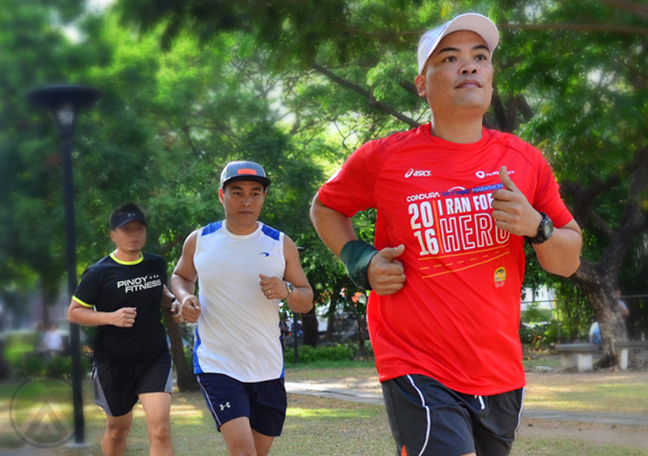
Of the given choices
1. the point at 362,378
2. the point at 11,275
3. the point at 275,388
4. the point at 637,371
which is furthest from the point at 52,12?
the point at 637,371

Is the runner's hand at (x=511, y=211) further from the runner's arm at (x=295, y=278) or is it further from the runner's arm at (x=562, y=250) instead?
the runner's arm at (x=295, y=278)

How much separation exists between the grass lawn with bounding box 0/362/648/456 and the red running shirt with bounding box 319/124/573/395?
5.85 m

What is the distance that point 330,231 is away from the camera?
3379 millimetres

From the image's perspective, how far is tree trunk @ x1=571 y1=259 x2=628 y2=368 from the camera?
1927 centimetres

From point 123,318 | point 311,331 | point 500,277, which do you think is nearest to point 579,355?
point 311,331

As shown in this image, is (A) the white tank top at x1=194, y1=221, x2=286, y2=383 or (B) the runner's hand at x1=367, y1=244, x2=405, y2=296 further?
(A) the white tank top at x1=194, y1=221, x2=286, y2=383

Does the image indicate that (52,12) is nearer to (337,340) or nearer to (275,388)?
(275,388)

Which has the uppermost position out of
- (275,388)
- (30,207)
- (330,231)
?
(30,207)

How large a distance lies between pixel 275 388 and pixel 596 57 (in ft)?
14.6

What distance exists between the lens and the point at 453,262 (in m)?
3.02

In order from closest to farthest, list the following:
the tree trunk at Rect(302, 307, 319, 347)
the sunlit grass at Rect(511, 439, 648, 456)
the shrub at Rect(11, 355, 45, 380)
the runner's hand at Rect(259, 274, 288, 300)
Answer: the runner's hand at Rect(259, 274, 288, 300)
the sunlit grass at Rect(511, 439, 648, 456)
the shrub at Rect(11, 355, 45, 380)
the tree trunk at Rect(302, 307, 319, 347)

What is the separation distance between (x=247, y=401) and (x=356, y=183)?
2127 millimetres

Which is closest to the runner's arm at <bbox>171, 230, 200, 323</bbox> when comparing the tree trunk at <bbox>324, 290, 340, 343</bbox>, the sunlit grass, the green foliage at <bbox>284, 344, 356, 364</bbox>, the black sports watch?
the black sports watch

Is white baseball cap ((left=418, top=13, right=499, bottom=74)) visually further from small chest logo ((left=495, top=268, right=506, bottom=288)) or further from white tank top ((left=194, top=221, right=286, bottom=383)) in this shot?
white tank top ((left=194, top=221, right=286, bottom=383))
